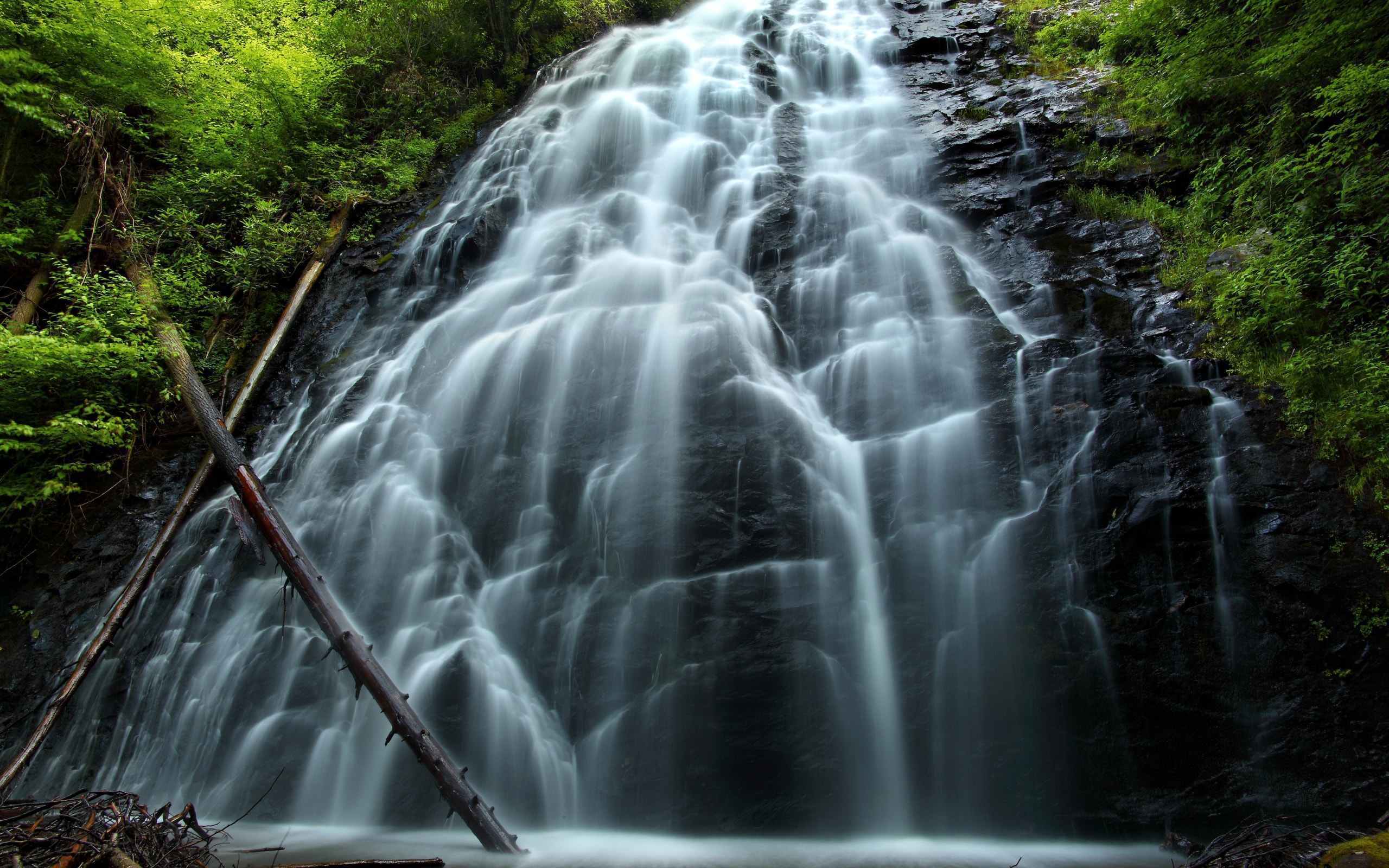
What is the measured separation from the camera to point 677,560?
15.4ft

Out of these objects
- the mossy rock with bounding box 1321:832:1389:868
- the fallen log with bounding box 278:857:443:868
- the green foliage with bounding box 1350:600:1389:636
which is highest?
the fallen log with bounding box 278:857:443:868

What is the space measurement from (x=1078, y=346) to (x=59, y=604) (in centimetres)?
1001

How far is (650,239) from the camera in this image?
8195 millimetres

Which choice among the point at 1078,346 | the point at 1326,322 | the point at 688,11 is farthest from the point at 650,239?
the point at 688,11

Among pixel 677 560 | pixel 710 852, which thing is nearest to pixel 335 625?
pixel 677 560

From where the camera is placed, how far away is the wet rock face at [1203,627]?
3.54 metres

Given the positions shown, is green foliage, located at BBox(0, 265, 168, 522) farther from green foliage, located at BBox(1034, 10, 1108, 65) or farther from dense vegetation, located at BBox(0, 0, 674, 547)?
green foliage, located at BBox(1034, 10, 1108, 65)

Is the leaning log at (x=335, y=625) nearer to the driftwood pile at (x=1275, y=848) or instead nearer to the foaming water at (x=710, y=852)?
the foaming water at (x=710, y=852)

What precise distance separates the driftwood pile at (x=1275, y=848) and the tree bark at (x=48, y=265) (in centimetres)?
1017

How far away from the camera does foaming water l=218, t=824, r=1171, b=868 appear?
353 cm

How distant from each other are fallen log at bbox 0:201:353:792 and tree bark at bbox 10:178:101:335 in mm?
925

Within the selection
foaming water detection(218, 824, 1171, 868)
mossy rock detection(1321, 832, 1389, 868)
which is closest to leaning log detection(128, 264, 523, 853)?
foaming water detection(218, 824, 1171, 868)

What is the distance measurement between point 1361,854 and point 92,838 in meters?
5.15

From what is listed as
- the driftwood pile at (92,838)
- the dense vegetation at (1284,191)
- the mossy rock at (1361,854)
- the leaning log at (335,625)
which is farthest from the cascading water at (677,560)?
the driftwood pile at (92,838)
